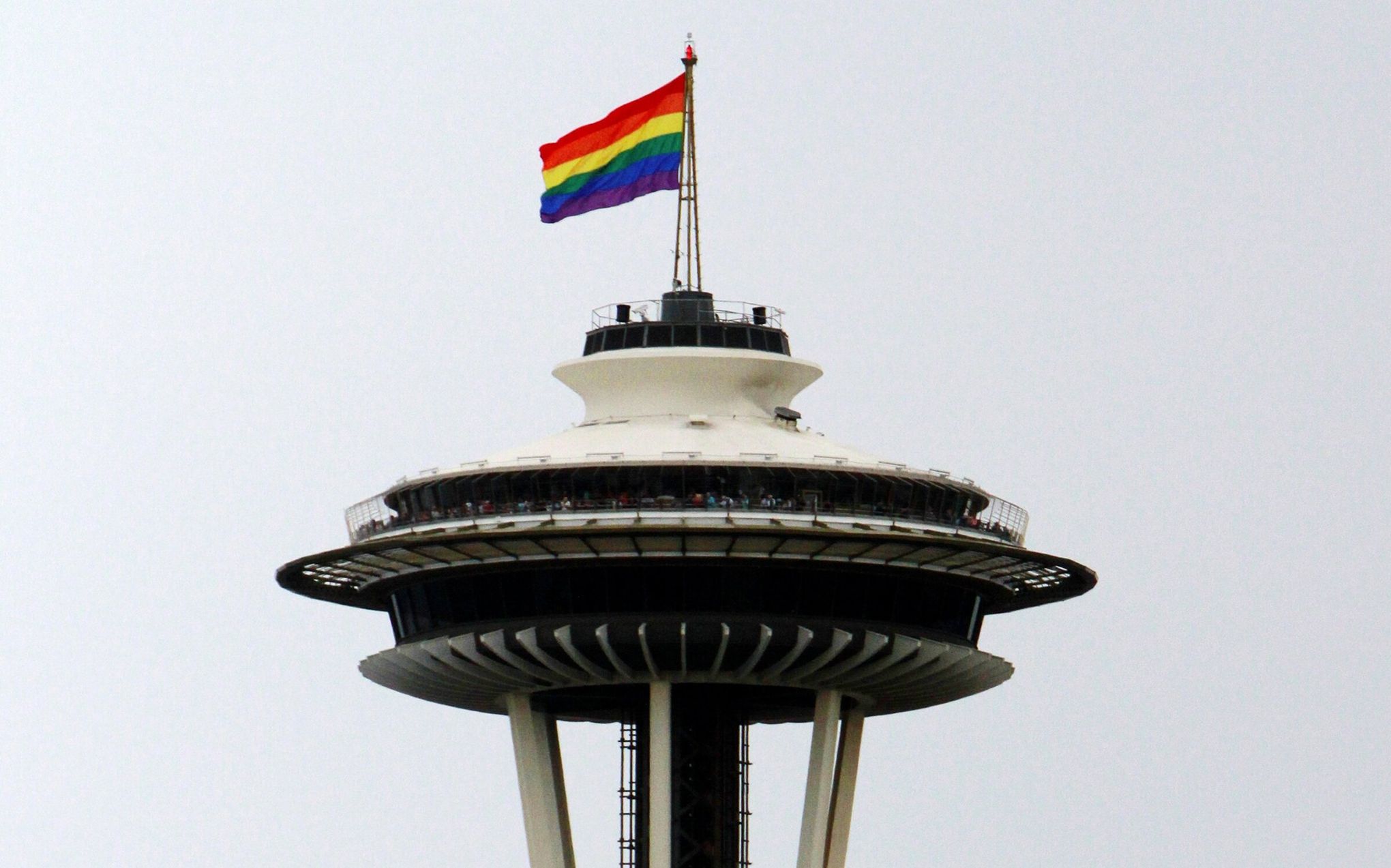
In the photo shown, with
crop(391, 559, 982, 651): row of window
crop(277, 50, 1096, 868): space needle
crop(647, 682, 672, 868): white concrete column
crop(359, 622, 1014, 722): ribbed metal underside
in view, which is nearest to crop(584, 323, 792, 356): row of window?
crop(277, 50, 1096, 868): space needle

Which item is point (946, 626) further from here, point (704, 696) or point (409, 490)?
point (409, 490)

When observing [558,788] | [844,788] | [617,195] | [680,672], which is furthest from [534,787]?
[617,195]

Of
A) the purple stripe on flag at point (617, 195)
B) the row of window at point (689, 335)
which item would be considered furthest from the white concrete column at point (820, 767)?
the purple stripe on flag at point (617, 195)

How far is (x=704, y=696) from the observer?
150625mm

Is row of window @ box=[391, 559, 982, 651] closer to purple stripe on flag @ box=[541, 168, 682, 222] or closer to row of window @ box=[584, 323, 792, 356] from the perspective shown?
row of window @ box=[584, 323, 792, 356]

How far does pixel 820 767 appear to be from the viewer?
151m

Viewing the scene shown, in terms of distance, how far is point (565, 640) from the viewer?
146125 mm

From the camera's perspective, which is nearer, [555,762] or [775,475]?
[775,475]

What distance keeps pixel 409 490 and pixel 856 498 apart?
15075 millimetres

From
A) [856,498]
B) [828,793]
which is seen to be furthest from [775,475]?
[828,793]

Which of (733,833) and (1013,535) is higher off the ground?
(1013,535)

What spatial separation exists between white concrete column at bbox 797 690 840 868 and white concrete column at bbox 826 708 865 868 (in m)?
2.77

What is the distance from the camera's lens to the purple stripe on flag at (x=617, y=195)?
15562 cm

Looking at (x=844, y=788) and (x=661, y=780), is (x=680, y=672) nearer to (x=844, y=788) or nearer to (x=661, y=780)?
(x=661, y=780)
